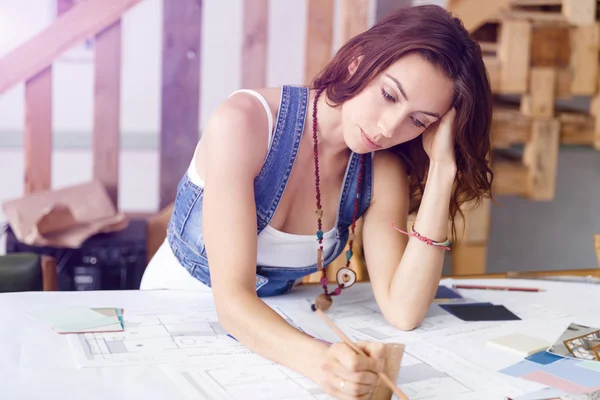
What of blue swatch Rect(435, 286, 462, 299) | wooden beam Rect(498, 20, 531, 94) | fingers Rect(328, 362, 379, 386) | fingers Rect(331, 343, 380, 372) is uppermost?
wooden beam Rect(498, 20, 531, 94)

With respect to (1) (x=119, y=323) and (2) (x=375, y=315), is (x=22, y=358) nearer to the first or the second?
(1) (x=119, y=323)

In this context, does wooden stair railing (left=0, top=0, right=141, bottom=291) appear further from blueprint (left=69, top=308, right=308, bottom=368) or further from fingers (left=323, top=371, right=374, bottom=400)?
fingers (left=323, top=371, right=374, bottom=400)

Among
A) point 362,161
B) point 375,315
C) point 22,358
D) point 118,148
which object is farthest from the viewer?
point 118,148

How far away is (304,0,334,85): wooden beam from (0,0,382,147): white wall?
370mm

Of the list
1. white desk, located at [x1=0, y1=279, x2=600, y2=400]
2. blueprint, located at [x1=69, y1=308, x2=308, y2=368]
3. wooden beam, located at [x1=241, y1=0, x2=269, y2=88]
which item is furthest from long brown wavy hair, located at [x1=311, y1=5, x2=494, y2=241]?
wooden beam, located at [x1=241, y1=0, x2=269, y2=88]

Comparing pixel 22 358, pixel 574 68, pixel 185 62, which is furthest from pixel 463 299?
pixel 185 62

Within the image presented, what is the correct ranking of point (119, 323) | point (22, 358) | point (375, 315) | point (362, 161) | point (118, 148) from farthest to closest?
point (118, 148) → point (362, 161) → point (375, 315) → point (119, 323) → point (22, 358)

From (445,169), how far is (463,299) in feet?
1.01

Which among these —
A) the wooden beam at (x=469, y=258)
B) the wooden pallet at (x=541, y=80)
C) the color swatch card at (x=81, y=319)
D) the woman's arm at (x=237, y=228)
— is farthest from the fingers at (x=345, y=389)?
the wooden beam at (x=469, y=258)

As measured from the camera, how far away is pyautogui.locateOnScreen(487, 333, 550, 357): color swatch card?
127cm

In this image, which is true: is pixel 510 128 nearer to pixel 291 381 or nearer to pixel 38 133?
pixel 38 133

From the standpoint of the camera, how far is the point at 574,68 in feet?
9.58

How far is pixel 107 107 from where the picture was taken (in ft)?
10.3

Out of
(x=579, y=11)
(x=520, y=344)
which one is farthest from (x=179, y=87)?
(x=520, y=344)
